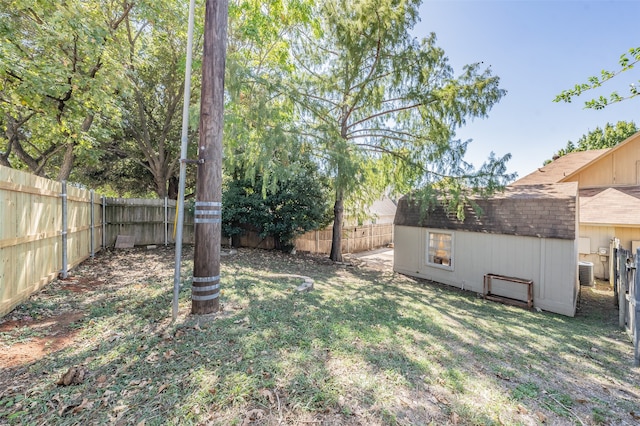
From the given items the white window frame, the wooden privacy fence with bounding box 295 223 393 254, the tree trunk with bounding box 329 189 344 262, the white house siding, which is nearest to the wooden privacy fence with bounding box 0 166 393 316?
the wooden privacy fence with bounding box 295 223 393 254

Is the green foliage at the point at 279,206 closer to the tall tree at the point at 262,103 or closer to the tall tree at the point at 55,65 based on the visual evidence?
the tall tree at the point at 262,103

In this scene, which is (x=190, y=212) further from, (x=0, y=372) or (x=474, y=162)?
(x=474, y=162)

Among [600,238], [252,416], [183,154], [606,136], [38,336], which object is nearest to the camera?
[252,416]

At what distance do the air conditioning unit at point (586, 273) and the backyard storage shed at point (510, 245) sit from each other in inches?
87.3

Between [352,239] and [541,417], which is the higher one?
[352,239]

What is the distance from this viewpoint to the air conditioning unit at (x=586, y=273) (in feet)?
32.4

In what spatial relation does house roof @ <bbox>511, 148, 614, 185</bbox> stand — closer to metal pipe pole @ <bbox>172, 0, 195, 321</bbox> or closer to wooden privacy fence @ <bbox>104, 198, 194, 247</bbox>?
metal pipe pole @ <bbox>172, 0, 195, 321</bbox>

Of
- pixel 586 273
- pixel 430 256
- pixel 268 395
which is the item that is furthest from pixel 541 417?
pixel 586 273

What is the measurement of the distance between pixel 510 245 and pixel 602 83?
18.5ft

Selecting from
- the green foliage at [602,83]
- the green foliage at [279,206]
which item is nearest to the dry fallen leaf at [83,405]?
the green foliage at [602,83]

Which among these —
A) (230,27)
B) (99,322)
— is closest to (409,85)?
(230,27)

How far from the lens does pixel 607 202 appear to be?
1106 centimetres

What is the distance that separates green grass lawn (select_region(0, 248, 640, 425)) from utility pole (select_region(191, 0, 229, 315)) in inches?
24.2

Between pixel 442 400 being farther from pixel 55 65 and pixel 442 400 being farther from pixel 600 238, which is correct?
pixel 600 238
